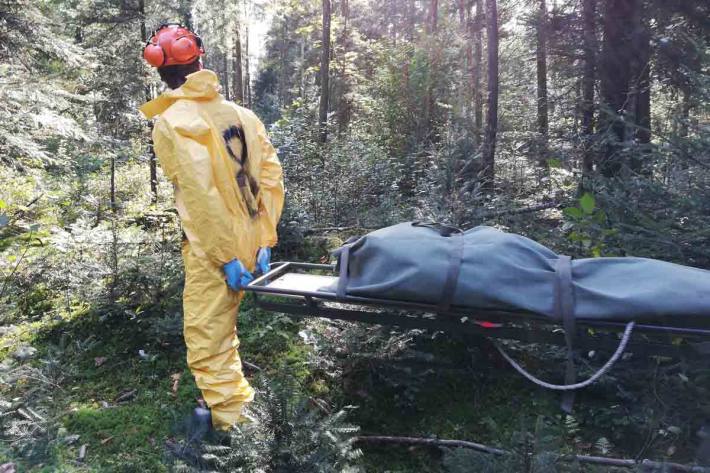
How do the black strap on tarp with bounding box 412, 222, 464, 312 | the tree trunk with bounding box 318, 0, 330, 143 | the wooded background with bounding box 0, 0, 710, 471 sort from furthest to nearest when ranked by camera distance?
the tree trunk with bounding box 318, 0, 330, 143
the wooded background with bounding box 0, 0, 710, 471
the black strap on tarp with bounding box 412, 222, 464, 312

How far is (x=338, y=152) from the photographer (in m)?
9.99

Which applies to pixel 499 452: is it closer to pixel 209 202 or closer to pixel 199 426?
pixel 199 426

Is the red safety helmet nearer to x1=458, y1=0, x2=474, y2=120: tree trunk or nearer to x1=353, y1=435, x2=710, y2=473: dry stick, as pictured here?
x1=353, y1=435, x2=710, y2=473: dry stick

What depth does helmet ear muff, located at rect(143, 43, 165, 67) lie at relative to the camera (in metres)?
3.31

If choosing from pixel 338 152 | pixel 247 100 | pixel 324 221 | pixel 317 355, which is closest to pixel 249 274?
pixel 317 355

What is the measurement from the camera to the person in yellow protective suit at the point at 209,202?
306 centimetres

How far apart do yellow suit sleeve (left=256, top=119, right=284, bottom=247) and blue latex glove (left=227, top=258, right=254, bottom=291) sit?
0.49 meters

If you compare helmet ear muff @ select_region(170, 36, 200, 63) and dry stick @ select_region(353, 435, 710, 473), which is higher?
helmet ear muff @ select_region(170, 36, 200, 63)

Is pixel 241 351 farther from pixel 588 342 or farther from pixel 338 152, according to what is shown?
pixel 338 152

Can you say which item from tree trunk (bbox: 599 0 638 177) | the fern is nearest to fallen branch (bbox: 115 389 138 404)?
the fern

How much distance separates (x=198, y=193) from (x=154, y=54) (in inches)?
43.6

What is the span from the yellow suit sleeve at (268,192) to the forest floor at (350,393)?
107cm

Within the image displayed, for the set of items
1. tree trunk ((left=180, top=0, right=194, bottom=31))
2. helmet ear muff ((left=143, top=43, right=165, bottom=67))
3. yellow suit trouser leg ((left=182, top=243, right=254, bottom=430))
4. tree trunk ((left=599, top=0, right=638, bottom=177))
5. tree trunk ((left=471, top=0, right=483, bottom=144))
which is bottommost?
yellow suit trouser leg ((left=182, top=243, right=254, bottom=430))

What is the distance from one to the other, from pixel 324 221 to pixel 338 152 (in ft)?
7.56
